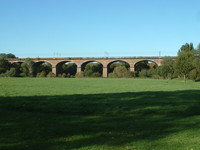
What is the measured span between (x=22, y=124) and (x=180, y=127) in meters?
4.08

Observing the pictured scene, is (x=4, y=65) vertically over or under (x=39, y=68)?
over

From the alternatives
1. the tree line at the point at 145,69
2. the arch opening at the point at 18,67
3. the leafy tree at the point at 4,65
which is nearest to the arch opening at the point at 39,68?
the tree line at the point at 145,69

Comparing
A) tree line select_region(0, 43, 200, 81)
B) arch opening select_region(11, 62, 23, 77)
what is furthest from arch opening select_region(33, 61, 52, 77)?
arch opening select_region(11, 62, 23, 77)

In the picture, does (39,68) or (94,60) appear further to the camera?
(39,68)

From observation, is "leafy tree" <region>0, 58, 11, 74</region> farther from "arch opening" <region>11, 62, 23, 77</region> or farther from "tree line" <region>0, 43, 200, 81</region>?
"arch opening" <region>11, 62, 23, 77</region>

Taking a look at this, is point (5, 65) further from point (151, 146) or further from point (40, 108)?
point (151, 146)

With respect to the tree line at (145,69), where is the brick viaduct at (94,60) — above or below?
above

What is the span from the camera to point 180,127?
6293 mm

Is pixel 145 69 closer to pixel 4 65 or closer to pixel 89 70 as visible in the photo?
pixel 89 70

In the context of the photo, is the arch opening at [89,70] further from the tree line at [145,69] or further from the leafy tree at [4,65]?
the leafy tree at [4,65]

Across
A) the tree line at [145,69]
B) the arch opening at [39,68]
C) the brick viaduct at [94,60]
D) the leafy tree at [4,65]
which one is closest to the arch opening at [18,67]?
the tree line at [145,69]

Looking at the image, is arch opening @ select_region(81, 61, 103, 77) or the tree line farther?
arch opening @ select_region(81, 61, 103, 77)

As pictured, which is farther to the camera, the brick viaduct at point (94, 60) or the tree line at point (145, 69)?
the brick viaduct at point (94, 60)

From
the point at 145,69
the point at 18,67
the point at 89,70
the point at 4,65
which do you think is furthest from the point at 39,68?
the point at 145,69
